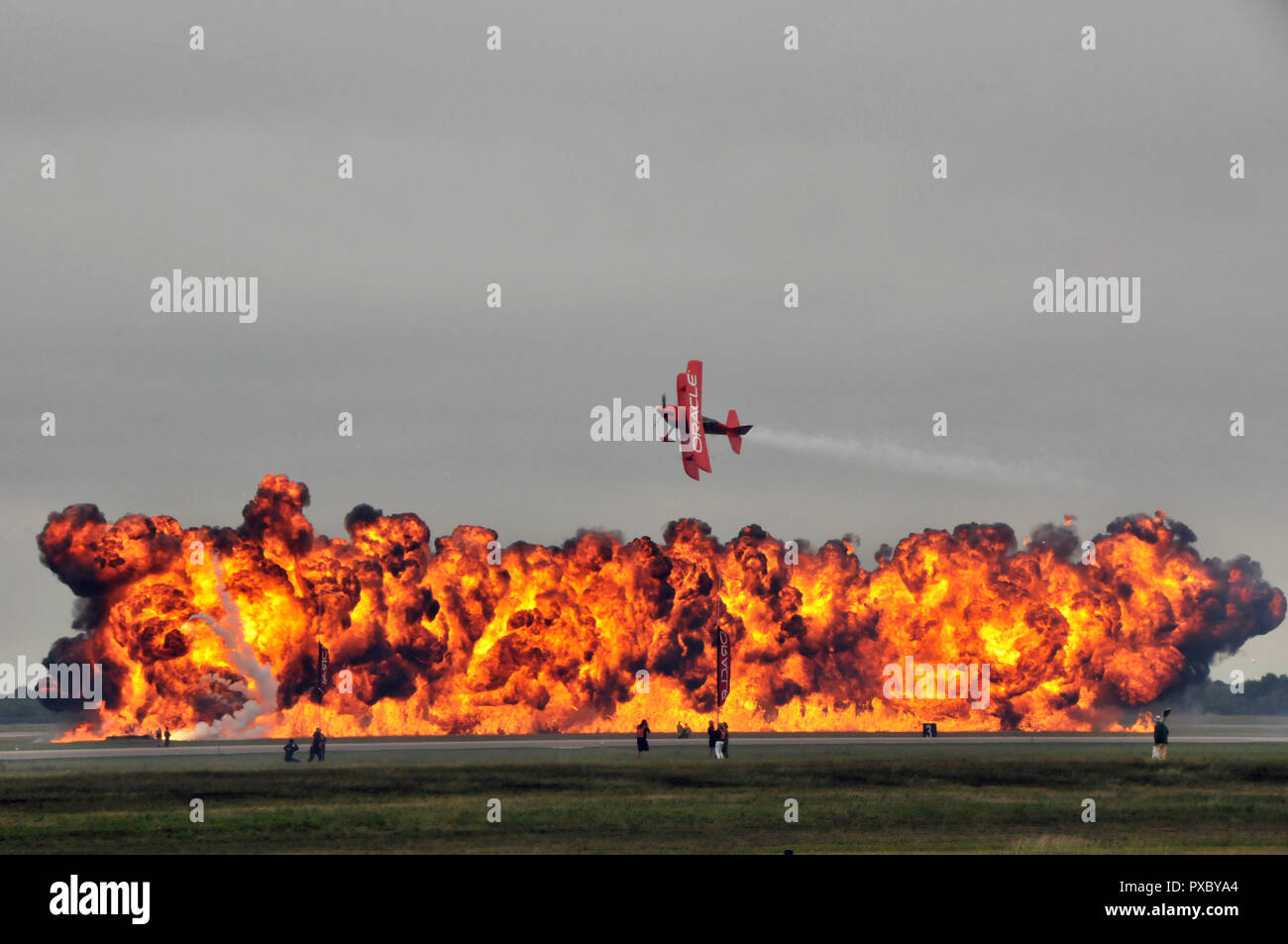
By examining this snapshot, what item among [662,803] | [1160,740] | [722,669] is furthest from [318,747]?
[722,669]

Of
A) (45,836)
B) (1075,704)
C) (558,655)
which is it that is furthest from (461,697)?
(45,836)

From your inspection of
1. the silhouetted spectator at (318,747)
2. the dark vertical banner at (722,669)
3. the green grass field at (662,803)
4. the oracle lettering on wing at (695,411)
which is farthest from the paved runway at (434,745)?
the dark vertical banner at (722,669)

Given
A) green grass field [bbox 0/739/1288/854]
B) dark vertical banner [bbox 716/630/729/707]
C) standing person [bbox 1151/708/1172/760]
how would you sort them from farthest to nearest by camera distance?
dark vertical banner [bbox 716/630/729/707] < standing person [bbox 1151/708/1172/760] < green grass field [bbox 0/739/1288/854]

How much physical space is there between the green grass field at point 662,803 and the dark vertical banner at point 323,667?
65.4 metres

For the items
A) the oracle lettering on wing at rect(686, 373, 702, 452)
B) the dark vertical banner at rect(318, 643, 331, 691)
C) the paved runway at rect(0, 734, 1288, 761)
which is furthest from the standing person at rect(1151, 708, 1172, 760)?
the dark vertical banner at rect(318, 643, 331, 691)

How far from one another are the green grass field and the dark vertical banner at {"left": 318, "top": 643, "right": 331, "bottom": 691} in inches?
2575

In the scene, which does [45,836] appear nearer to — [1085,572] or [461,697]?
[461,697]

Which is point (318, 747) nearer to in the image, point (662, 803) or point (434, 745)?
point (434, 745)

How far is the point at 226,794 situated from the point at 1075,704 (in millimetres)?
112603

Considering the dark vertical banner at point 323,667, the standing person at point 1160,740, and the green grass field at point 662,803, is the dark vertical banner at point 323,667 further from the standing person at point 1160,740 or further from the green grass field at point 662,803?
the standing person at point 1160,740

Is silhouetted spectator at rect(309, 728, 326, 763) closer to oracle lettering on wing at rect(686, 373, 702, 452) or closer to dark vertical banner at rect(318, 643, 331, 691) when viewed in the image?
oracle lettering on wing at rect(686, 373, 702, 452)

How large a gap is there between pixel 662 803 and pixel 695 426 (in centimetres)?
5799

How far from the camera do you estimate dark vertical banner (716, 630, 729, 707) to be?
171000 mm

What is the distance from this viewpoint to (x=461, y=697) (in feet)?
544
